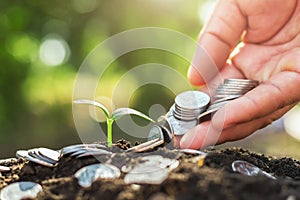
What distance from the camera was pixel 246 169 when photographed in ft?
4.53

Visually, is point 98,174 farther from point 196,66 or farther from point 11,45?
point 11,45

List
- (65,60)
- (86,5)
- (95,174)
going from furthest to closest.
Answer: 1. (86,5)
2. (65,60)
3. (95,174)

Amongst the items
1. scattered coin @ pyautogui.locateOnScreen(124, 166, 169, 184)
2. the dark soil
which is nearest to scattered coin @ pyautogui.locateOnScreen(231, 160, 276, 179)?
the dark soil

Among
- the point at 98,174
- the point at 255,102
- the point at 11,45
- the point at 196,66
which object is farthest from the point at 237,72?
the point at 11,45

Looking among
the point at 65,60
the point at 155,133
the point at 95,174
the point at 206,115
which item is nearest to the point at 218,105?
the point at 206,115

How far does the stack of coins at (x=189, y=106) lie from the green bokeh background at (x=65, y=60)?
1841mm

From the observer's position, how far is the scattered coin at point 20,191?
1.21 metres

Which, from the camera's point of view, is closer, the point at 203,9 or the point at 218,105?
the point at 218,105

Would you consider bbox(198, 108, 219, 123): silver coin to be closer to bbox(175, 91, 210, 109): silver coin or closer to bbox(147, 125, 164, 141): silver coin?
bbox(175, 91, 210, 109): silver coin

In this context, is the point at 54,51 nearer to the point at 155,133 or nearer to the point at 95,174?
the point at 155,133

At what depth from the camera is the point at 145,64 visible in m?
4.98

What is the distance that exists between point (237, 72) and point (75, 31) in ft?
9.47

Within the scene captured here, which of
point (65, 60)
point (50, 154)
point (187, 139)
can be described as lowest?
point (65, 60)

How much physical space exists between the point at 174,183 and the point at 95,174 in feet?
0.70
